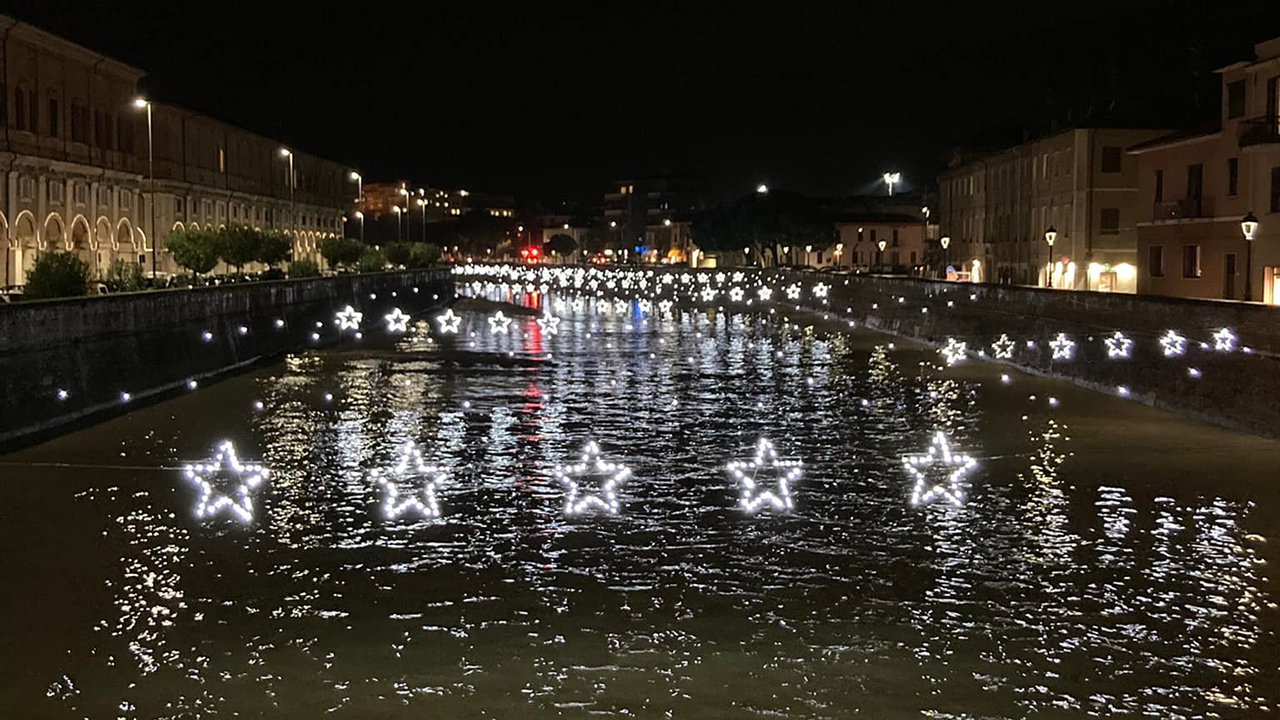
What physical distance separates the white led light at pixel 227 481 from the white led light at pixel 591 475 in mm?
3625

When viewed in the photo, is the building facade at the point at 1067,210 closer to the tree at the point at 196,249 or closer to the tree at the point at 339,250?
the tree at the point at 196,249

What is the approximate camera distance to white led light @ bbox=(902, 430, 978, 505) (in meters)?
16.8

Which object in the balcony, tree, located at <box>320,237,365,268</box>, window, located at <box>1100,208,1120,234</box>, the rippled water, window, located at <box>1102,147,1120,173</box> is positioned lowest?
Result: the rippled water

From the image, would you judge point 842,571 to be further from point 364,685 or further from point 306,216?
point 306,216

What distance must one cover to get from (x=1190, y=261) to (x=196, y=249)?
3995 cm

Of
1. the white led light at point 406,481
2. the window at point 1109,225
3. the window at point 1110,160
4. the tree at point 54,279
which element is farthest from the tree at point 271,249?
the white led light at point 406,481

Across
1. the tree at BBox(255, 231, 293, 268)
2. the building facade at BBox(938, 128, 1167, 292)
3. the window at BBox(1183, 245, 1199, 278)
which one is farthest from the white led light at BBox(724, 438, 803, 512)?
the tree at BBox(255, 231, 293, 268)

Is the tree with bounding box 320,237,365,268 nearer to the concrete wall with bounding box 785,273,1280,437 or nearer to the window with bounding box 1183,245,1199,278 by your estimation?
the concrete wall with bounding box 785,273,1280,437

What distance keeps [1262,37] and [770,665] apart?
44421 mm

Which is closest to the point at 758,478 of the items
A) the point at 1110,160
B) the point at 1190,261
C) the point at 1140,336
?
the point at 1140,336

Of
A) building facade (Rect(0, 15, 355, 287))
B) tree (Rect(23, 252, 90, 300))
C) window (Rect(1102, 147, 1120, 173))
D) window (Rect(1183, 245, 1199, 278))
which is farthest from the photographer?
window (Rect(1102, 147, 1120, 173))

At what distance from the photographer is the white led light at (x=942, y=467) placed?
55.1 feet

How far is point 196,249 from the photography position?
59.6 metres

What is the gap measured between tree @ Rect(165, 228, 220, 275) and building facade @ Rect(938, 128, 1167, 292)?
3585 centimetres
